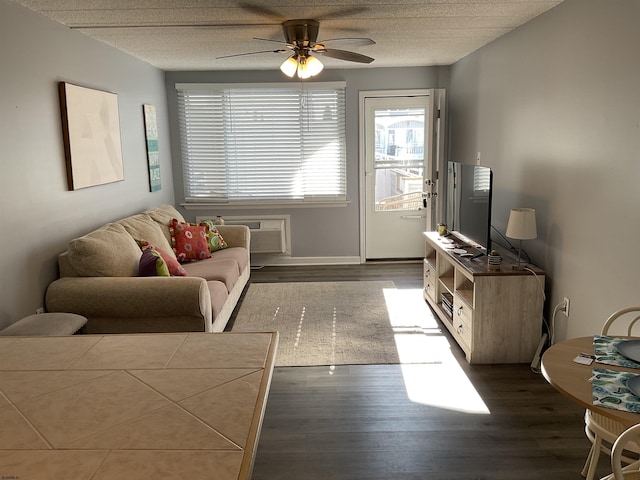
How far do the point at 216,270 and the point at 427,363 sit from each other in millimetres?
1899

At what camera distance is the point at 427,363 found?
3619 millimetres

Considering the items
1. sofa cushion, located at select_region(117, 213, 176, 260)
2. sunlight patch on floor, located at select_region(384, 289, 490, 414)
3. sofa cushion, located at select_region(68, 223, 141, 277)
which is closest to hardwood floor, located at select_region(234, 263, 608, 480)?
sunlight patch on floor, located at select_region(384, 289, 490, 414)

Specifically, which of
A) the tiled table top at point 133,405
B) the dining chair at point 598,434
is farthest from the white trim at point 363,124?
the tiled table top at point 133,405

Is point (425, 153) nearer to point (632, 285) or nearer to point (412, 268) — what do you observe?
point (412, 268)

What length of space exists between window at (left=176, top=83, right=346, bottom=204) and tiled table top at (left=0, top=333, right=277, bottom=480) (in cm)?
477

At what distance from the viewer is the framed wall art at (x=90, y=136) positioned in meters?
3.68

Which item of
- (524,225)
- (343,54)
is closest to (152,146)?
(343,54)

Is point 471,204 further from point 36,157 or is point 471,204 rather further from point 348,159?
point 36,157

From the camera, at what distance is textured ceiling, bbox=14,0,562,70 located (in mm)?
3217

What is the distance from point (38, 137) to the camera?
3.35m

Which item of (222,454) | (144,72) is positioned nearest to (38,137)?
(144,72)

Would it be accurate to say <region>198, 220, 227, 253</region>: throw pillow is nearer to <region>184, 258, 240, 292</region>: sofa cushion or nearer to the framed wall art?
<region>184, 258, 240, 292</region>: sofa cushion

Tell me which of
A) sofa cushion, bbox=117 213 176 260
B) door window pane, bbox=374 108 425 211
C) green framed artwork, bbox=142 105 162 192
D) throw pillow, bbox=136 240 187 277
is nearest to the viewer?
throw pillow, bbox=136 240 187 277

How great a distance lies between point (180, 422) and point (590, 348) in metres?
1.56
